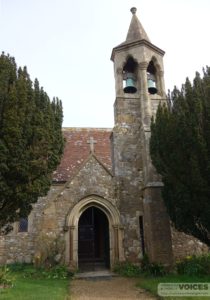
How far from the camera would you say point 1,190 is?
8.44m

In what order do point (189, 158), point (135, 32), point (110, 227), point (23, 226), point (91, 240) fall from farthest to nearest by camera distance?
point (135, 32) < point (23, 226) < point (91, 240) < point (110, 227) < point (189, 158)

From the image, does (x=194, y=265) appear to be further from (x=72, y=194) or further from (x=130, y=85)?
(x=130, y=85)

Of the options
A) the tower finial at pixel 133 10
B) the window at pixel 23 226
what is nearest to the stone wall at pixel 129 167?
the window at pixel 23 226

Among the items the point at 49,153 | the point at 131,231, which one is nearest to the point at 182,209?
the point at 131,231

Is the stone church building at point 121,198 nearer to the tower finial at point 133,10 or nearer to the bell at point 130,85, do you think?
the bell at point 130,85

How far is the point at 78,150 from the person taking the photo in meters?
17.4

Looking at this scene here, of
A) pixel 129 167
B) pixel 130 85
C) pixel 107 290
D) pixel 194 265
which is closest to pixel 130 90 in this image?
pixel 130 85

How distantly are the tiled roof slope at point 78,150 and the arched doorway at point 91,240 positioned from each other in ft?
7.44

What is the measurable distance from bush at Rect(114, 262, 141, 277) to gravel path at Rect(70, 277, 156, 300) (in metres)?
0.61

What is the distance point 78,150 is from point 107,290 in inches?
367

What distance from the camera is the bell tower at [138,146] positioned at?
41.1ft

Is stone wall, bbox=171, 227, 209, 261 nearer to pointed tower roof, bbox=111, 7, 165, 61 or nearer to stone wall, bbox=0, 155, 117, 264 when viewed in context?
stone wall, bbox=0, 155, 117, 264

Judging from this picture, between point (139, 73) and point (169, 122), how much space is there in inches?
197

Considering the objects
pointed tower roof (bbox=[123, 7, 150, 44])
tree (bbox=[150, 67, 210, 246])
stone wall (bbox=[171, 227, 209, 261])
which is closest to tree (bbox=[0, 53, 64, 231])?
tree (bbox=[150, 67, 210, 246])
